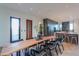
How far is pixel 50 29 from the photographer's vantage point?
3.21 metres

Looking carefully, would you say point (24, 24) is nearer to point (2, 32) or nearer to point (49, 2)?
point (2, 32)

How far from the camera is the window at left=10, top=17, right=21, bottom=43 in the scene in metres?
2.97

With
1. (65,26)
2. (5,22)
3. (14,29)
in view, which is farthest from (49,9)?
(5,22)

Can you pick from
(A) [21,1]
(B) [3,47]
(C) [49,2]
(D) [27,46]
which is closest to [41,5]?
(C) [49,2]

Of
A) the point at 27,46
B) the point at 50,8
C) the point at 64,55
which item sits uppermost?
the point at 50,8

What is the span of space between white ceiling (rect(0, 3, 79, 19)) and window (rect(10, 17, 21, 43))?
28 centimetres

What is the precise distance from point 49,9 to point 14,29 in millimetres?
999

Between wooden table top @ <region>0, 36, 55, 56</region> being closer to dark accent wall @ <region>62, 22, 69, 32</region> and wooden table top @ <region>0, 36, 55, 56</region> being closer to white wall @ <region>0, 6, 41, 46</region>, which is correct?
white wall @ <region>0, 6, 41, 46</region>

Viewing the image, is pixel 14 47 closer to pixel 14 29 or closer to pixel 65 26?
pixel 14 29

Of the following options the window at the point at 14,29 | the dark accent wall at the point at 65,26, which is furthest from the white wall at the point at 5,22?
the dark accent wall at the point at 65,26

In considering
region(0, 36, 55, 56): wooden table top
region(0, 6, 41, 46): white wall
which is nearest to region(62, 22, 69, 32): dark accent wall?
region(0, 36, 55, 56): wooden table top

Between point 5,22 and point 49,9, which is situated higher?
point 49,9

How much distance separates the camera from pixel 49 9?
3.05m

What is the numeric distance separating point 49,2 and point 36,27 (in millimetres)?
763
